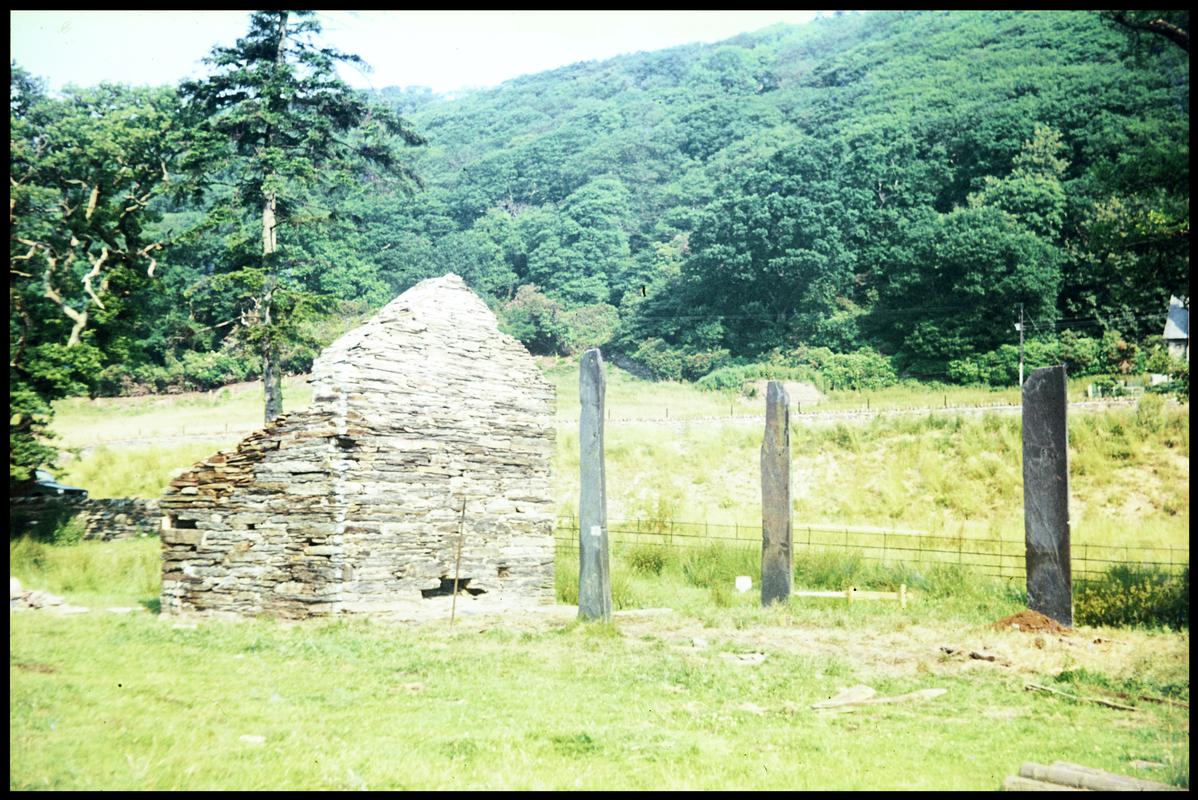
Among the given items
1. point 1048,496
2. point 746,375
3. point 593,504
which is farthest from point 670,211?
point 1048,496

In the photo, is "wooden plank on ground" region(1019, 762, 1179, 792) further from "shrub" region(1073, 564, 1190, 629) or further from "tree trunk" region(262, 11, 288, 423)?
"tree trunk" region(262, 11, 288, 423)

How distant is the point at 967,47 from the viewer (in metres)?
48.8

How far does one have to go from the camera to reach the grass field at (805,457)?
1080 inches

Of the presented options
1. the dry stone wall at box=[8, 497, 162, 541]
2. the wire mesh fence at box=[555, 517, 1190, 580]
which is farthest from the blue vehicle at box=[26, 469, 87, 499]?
the wire mesh fence at box=[555, 517, 1190, 580]

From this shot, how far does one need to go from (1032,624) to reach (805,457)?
21116mm

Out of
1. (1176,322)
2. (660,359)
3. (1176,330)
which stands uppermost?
(1176,322)

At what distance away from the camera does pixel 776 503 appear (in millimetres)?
15953

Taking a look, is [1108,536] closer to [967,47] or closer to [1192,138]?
[1192,138]

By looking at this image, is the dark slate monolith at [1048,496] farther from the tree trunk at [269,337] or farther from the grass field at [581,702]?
the tree trunk at [269,337]

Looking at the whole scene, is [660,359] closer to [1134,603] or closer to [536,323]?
[536,323]

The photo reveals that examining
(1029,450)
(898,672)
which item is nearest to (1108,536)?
(1029,450)

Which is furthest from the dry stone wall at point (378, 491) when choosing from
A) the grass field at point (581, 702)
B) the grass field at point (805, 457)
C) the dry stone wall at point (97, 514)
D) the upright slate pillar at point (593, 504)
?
the dry stone wall at point (97, 514)

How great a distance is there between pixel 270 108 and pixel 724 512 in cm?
1820

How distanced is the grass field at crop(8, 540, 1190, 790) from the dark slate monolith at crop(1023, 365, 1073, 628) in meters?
0.61
